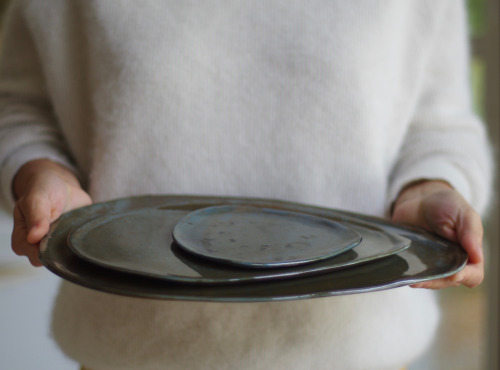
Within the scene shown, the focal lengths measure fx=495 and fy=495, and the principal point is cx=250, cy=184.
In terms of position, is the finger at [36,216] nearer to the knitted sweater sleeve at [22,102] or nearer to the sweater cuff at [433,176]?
the knitted sweater sleeve at [22,102]

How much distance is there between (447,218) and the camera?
39 centimetres

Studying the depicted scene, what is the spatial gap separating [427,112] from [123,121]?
0.32 m

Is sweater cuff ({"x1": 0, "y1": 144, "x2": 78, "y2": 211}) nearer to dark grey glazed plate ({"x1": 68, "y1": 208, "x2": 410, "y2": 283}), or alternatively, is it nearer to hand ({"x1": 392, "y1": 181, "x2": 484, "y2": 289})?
dark grey glazed plate ({"x1": 68, "y1": 208, "x2": 410, "y2": 283})

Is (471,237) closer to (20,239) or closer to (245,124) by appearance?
(245,124)

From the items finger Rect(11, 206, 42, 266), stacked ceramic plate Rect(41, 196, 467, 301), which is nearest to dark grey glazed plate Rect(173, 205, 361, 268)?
stacked ceramic plate Rect(41, 196, 467, 301)

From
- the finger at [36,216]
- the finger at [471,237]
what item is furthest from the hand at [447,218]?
the finger at [36,216]

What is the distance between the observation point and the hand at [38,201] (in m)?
0.35

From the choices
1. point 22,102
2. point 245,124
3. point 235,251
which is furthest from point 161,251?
point 22,102

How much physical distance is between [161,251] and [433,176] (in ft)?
0.94

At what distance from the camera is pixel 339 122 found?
47 cm

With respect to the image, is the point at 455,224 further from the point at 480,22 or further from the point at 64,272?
the point at 480,22

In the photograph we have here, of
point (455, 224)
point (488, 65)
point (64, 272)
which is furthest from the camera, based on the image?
point (488, 65)

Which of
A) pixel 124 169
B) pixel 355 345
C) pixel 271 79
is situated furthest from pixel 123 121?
pixel 355 345

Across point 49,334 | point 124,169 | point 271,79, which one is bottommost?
point 49,334
